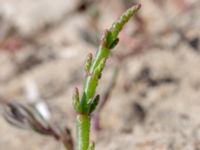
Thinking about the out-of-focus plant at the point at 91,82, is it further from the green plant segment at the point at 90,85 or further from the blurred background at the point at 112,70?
the blurred background at the point at 112,70

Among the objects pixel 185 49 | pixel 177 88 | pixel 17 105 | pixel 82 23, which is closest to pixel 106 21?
pixel 82 23

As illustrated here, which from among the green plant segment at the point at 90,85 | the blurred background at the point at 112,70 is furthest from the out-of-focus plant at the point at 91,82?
the blurred background at the point at 112,70

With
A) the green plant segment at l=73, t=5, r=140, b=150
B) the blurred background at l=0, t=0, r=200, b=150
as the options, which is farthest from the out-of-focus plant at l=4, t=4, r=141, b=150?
the blurred background at l=0, t=0, r=200, b=150

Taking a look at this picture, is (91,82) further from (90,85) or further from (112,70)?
(112,70)

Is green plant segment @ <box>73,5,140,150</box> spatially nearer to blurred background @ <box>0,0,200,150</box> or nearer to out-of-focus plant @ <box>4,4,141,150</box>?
out-of-focus plant @ <box>4,4,141,150</box>

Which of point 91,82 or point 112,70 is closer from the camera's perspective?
point 91,82

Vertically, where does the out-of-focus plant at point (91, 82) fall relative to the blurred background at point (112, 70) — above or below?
below

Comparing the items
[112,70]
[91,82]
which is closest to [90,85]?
[91,82]
